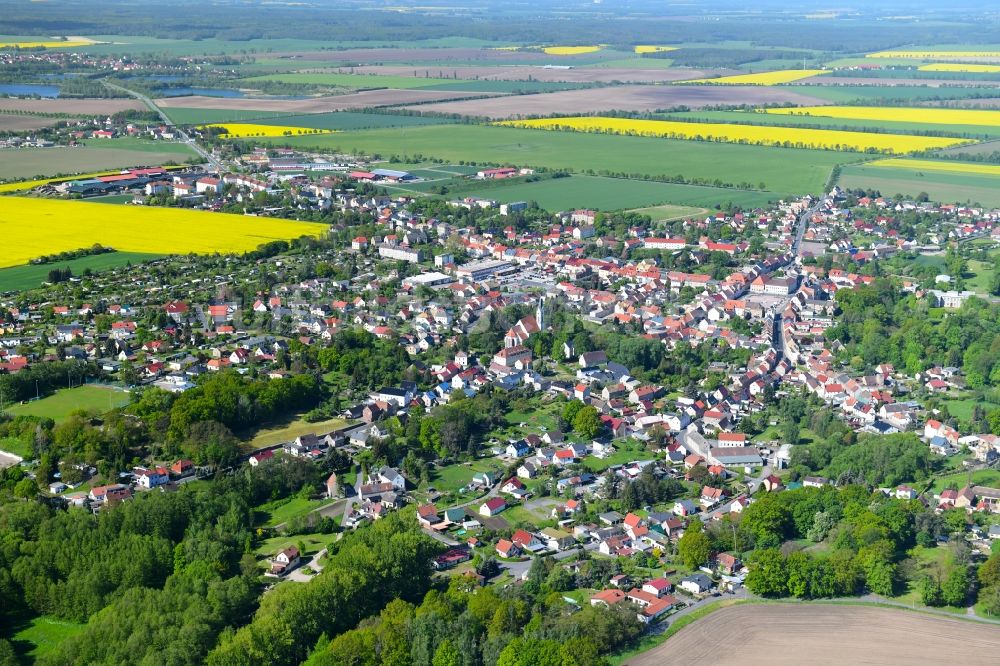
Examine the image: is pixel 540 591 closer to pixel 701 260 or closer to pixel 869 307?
pixel 869 307

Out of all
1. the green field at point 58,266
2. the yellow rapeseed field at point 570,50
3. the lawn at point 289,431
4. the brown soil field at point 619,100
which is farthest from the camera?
the yellow rapeseed field at point 570,50

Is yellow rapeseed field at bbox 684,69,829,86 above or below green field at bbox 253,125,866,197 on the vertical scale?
above

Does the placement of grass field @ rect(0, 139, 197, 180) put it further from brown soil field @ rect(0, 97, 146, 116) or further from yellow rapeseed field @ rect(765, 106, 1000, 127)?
yellow rapeseed field @ rect(765, 106, 1000, 127)

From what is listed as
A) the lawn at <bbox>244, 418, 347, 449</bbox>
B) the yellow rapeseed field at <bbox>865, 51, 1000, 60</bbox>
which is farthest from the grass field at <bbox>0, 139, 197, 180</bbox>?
the yellow rapeseed field at <bbox>865, 51, 1000, 60</bbox>

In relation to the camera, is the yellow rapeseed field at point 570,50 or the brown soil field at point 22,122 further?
the yellow rapeseed field at point 570,50

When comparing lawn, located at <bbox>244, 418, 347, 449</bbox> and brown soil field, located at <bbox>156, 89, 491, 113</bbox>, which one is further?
brown soil field, located at <bbox>156, 89, 491, 113</bbox>

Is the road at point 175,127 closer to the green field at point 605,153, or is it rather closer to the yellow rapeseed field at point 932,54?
the green field at point 605,153

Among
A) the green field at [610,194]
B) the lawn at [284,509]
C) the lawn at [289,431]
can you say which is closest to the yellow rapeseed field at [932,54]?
the green field at [610,194]
